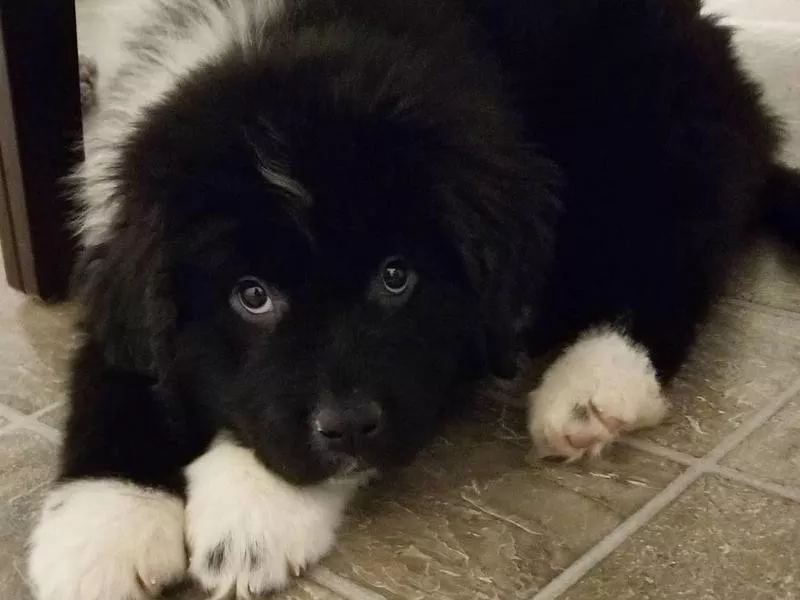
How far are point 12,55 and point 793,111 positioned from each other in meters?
2.89

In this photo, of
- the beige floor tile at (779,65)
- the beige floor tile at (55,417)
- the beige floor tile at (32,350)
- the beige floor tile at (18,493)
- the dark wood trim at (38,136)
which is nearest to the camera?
the beige floor tile at (18,493)

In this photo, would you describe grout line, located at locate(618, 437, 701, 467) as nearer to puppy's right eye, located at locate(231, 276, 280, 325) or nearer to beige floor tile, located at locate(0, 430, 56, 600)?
puppy's right eye, located at locate(231, 276, 280, 325)

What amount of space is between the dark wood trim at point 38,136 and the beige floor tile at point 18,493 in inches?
24.1

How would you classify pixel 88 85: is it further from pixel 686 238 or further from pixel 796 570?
pixel 796 570

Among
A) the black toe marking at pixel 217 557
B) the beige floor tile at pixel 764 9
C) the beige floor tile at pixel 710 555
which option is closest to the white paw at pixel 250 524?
the black toe marking at pixel 217 557

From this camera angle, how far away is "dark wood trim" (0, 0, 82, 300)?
219 cm

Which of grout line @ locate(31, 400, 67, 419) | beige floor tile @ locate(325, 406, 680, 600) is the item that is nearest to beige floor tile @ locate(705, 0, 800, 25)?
beige floor tile @ locate(325, 406, 680, 600)

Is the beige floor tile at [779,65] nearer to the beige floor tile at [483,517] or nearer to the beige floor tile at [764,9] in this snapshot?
the beige floor tile at [764,9]

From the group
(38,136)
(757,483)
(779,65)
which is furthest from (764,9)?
(757,483)

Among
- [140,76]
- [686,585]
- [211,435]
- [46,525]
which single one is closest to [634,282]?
[686,585]

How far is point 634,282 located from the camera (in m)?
2.05

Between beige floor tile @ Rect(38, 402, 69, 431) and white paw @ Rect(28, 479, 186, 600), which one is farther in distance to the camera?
beige floor tile @ Rect(38, 402, 69, 431)

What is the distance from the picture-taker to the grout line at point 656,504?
1.46 metres

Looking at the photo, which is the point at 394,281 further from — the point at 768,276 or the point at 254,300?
the point at 768,276
